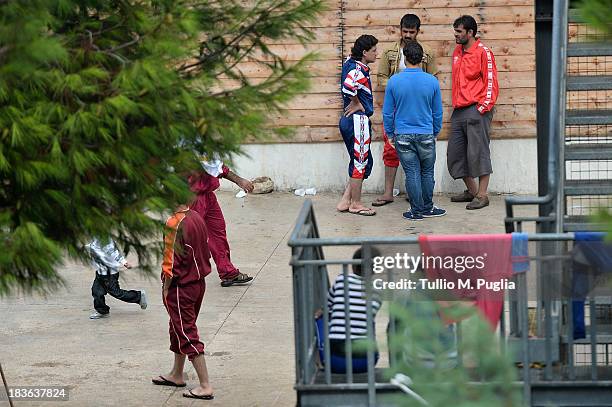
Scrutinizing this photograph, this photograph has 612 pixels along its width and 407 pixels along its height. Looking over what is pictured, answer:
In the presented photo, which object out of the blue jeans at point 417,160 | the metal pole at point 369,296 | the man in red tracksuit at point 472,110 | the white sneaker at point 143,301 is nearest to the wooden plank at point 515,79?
the man in red tracksuit at point 472,110

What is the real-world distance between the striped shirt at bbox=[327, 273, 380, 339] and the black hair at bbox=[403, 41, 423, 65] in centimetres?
595

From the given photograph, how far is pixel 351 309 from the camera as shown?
5969 millimetres

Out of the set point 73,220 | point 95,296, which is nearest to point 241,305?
point 95,296

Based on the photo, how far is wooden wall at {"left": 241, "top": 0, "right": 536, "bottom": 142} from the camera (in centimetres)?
1280

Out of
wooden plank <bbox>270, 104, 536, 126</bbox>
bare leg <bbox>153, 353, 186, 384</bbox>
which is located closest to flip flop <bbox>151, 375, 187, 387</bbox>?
bare leg <bbox>153, 353, 186, 384</bbox>

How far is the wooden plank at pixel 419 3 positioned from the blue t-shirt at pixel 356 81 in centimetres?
128

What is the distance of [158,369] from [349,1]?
6411 mm

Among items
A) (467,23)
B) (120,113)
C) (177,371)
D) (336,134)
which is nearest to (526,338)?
(120,113)

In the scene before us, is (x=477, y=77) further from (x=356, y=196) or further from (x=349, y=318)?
(x=349, y=318)

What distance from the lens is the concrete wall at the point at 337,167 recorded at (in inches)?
515

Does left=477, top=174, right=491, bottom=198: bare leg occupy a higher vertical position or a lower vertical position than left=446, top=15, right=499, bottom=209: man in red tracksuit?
lower

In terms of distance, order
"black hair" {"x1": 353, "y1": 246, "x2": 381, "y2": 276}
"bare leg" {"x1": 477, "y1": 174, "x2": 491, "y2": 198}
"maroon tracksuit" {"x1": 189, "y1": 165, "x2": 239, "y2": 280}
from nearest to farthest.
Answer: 1. "black hair" {"x1": 353, "y1": 246, "x2": 381, "y2": 276}
2. "maroon tracksuit" {"x1": 189, "y1": 165, "x2": 239, "y2": 280}
3. "bare leg" {"x1": 477, "y1": 174, "x2": 491, "y2": 198}

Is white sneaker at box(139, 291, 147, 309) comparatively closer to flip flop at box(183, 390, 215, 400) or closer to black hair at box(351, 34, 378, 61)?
flip flop at box(183, 390, 215, 400)

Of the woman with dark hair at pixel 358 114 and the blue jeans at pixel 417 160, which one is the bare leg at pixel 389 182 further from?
the blue jeans at pixel 417 160
